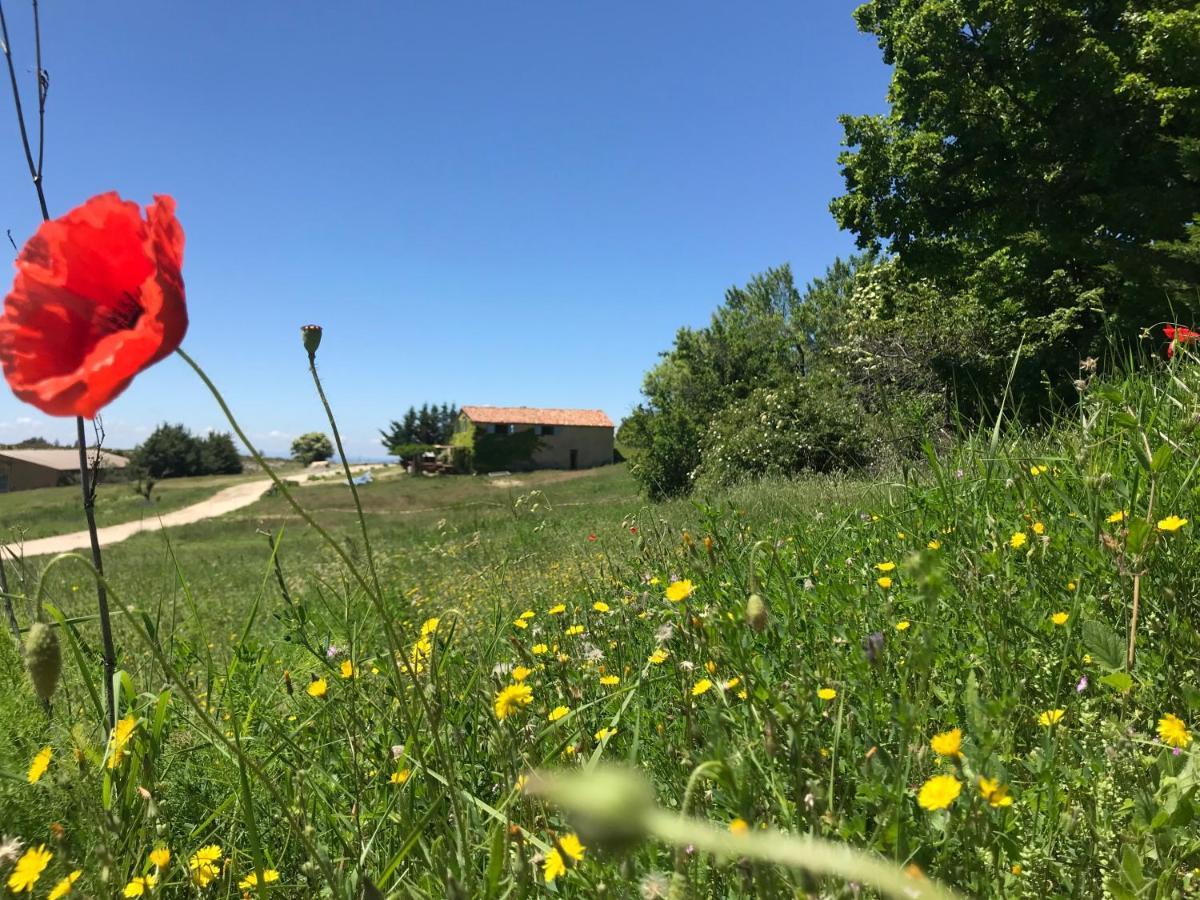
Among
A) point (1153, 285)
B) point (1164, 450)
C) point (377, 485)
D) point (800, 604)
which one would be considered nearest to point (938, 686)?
point (800, 604)

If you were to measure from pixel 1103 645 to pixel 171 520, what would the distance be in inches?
1445

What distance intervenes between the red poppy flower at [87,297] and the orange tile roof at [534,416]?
47.4 m

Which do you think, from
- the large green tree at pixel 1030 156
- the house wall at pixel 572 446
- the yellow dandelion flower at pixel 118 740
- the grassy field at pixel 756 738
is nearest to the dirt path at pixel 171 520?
the house wall at pixel 572 446

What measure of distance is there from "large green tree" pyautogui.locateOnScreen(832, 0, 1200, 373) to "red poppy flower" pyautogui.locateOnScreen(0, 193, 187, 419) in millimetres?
14417

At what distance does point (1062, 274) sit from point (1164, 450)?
15.3 meters

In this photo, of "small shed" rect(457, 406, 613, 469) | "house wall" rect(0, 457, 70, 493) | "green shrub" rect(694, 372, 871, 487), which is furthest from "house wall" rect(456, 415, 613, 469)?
"green shrub" rect(694, 372, 871, 487)

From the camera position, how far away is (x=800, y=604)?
2.21 m

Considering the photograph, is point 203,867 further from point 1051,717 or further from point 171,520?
point 171,520

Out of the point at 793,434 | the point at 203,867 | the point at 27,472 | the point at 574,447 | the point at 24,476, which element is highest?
the point at 574,447

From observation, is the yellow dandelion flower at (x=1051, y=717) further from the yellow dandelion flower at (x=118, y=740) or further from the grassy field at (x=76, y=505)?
the grassy field at (x=76, y=505)

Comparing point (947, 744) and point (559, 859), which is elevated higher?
point (947, 744)

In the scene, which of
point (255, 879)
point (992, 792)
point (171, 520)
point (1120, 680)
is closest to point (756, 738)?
point (992, 792)

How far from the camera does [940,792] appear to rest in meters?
1.06

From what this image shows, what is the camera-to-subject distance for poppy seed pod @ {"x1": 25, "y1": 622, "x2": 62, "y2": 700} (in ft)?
3.18
